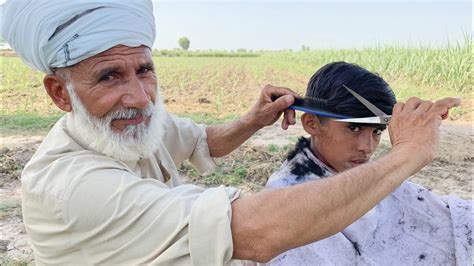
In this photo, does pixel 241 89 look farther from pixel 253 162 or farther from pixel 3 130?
pixel 253 162

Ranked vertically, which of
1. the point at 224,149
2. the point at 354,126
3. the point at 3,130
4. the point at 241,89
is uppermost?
the point at 354,126

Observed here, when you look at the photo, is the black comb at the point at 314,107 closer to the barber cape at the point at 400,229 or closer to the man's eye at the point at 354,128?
the man's eye at the point at 354,128

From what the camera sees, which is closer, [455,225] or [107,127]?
[107,127]

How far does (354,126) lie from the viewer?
8.13 feet

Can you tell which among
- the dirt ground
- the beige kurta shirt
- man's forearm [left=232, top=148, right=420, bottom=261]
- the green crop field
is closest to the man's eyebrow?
the beige kurta shirt

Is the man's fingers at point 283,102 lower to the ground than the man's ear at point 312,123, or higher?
higher

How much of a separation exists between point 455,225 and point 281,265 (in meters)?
0.82

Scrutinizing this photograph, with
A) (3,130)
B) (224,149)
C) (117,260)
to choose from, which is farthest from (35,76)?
(117,260)

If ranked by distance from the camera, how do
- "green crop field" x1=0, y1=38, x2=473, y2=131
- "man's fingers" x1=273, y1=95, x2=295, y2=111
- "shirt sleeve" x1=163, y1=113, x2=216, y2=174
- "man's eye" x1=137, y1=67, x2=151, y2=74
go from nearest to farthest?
"man's eye" x1=137, y1=67, x2=151, y2=74 < "man's fingers" x1=273, y1=95, x2=295, y2=111 < "shirt sleeve" x1=163, y1=113, x2=216, y2=174 < "green crop field" x1=0, y1=38, x2=473, y2=131

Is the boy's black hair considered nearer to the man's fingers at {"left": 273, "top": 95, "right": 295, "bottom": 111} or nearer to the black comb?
the black comb

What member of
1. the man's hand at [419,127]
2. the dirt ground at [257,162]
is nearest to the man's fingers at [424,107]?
the man's hand at [419,127]

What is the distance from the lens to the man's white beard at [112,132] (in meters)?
2.10

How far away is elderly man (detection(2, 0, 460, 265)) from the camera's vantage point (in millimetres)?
1704

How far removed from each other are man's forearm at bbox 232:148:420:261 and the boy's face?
0.73 m
